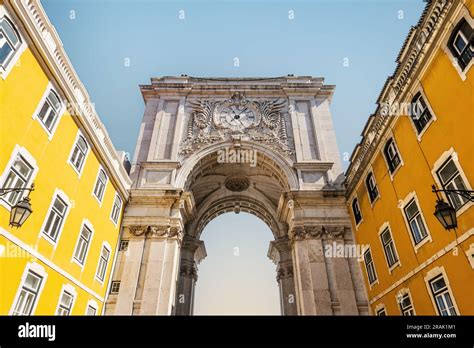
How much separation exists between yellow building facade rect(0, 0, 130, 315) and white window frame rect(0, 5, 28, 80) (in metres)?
0.03

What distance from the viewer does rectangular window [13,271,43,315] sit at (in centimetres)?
1005

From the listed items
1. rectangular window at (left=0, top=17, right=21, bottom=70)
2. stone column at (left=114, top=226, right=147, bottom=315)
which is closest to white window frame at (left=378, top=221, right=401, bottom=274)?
stone column at (left=114, top=226, right=147, bottom=315)

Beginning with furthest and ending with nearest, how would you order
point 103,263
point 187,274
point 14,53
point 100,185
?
point 187,274 < point 103,263 < point 100,185 < point 14,53

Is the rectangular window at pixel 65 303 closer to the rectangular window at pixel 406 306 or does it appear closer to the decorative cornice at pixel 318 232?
the decorative cornice at pixel 318 232

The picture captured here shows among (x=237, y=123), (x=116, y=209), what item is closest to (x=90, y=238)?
(x=116, y=209)

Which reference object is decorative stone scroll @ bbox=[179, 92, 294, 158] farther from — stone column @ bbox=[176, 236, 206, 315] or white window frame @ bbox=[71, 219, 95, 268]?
white window frame @ bbox=[71, 219, 95, 268]

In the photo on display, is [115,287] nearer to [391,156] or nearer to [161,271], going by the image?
[161,271]

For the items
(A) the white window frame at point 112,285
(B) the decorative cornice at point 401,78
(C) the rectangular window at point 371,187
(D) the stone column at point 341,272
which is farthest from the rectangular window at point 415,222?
(A) the white window frame at point 112,285

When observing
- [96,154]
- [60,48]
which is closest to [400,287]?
[96,154]

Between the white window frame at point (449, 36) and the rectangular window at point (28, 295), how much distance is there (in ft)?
54.9

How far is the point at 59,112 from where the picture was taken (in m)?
12.5

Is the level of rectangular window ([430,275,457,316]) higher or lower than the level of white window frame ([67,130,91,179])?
lower

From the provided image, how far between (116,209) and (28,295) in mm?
8717

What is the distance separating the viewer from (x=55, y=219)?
12227 mm
